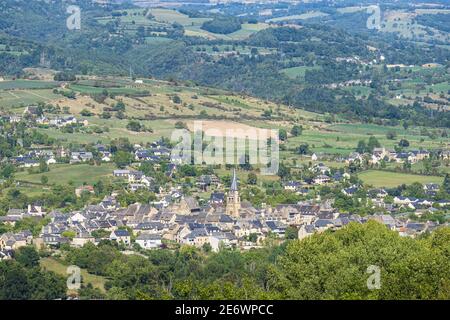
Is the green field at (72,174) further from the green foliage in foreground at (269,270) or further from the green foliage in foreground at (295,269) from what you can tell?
the green foliage in foreground at (295,269)

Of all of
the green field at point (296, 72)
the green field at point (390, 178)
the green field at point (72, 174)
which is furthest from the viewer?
the green field at point (296, 72)

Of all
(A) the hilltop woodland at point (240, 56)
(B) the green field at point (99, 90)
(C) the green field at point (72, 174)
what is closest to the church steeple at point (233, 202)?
(C) the green field at point (72, 174)

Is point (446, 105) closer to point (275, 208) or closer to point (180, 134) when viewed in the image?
point (180, 134)

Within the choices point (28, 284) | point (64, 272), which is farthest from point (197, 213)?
point (28, 284)

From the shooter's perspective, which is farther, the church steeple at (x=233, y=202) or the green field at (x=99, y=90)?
the green field at (x=99, y=90)

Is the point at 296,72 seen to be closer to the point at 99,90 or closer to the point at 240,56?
the point at 240,56
